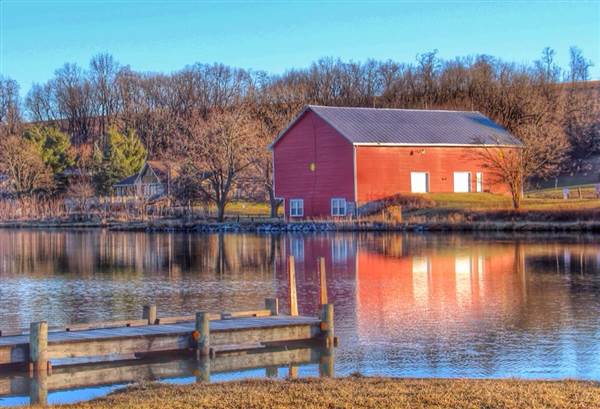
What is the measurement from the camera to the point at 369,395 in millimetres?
12836

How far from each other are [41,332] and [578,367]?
949 cm

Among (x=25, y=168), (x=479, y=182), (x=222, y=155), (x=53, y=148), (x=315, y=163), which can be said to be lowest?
(x=479, y=182)

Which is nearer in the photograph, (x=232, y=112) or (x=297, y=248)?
(x=297, y=248)

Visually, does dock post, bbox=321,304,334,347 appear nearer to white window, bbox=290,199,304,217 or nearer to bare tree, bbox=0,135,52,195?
white window, bbox=290,199,304,217

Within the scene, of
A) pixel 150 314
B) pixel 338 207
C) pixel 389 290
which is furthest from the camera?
pixel 338 207

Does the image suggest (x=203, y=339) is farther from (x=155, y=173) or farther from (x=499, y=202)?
(x=155, y=173)

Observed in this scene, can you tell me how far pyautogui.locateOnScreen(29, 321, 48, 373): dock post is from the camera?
53.3 feet

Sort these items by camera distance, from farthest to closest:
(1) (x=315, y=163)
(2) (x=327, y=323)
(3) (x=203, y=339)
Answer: (1) (x=315, y=163) < (2) (x=327, y=323) < (3) (x=203, y=339)

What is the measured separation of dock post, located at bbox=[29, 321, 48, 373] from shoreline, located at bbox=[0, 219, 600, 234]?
136 feet

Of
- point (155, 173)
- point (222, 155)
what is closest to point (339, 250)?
point (222, 155)

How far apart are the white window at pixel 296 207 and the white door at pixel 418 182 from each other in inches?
315

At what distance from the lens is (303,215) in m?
67.4

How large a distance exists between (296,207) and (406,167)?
8597 millimetres

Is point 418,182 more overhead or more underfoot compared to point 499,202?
more overhead
